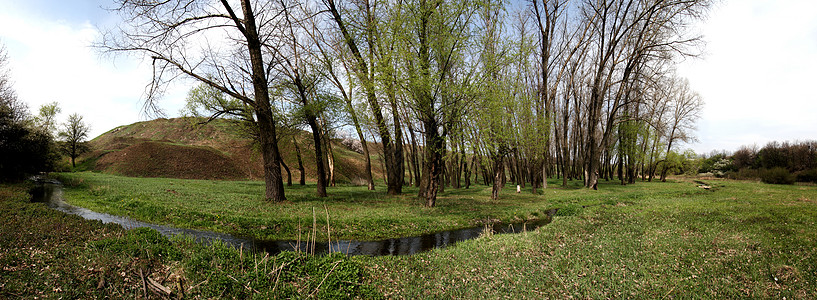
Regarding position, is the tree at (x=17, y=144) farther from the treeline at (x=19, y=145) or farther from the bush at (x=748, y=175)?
the bush at (x=748, y=175)

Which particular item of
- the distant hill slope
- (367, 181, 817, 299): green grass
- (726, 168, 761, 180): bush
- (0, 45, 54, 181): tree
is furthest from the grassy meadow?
(726, 168, 761, 180): bush

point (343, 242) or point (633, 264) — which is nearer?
point (633, 264)

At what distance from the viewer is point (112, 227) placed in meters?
8.96

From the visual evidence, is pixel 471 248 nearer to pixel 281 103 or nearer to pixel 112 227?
pixel 112 227

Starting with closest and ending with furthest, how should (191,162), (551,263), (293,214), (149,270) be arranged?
(149,270)
(551,263)
(293,214)
(191,162)

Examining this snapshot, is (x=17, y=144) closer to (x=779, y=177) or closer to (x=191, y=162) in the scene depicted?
(x=191, y=162)

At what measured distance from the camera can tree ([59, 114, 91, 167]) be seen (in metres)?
45.3

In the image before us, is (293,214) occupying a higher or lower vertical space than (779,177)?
lower

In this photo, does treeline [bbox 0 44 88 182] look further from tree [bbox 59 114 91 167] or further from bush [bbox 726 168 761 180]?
bush [bbox 726 168 761 180]

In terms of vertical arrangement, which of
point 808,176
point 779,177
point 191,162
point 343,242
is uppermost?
point 191,162

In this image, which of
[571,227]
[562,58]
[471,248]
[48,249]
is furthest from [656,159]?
[48,249]

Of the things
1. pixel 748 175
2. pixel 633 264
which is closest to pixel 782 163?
pixel 748 175

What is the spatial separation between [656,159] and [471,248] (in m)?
47.8

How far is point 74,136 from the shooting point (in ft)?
153
